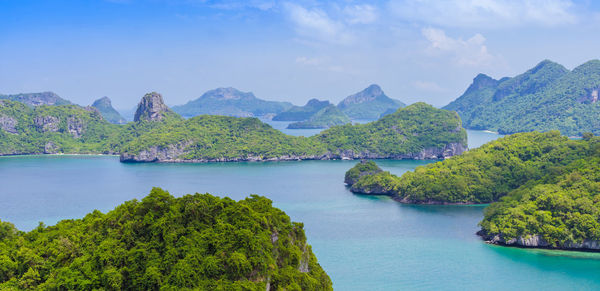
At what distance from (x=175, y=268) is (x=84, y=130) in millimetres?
131902

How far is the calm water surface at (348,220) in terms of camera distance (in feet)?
114

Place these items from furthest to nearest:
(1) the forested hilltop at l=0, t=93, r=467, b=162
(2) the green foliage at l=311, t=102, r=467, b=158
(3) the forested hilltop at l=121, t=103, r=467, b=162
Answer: (2) the green foliage at l=311, t=102, r=467, b=158 < (1) the forested hilltop at l=0, t=93, r=467, b=162 < (3) the forested hilltop at l=121, t=103, r=467, b=162

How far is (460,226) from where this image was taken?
48375mm

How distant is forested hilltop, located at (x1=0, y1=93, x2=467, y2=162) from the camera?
4513 inches

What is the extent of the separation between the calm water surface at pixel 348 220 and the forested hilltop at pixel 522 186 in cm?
176

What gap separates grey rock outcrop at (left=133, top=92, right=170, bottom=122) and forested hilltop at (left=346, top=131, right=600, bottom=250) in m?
90.6

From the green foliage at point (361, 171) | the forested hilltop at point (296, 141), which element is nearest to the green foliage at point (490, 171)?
the green foliage at point (361, 171)

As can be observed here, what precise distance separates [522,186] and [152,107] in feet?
390

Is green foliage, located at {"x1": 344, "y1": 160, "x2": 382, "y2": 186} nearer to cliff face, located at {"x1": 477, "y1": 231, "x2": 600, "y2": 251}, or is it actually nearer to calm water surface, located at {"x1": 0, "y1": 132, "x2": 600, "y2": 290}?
calm water surface, located at {"x1": 0, "y1": 132, "x2": 600, "y2": 290}

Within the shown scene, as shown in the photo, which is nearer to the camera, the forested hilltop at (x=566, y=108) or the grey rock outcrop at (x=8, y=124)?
the grey rock outcrop at (x=8, y=124)

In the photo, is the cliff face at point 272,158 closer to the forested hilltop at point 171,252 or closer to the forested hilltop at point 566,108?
the forested hilltop at point 566,108

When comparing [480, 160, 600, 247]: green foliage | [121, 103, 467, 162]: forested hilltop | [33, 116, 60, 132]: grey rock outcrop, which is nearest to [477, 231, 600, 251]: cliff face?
[480, 160, 600, 247]: green foliage

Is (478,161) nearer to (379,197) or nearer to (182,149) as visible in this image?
(379,197)

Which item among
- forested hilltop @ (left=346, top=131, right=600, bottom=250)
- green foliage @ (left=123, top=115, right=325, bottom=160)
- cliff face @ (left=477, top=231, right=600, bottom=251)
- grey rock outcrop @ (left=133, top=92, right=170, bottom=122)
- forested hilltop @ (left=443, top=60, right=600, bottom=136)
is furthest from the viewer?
forested hilltop @ (left=443, top=60, right=600, bottom=136)
